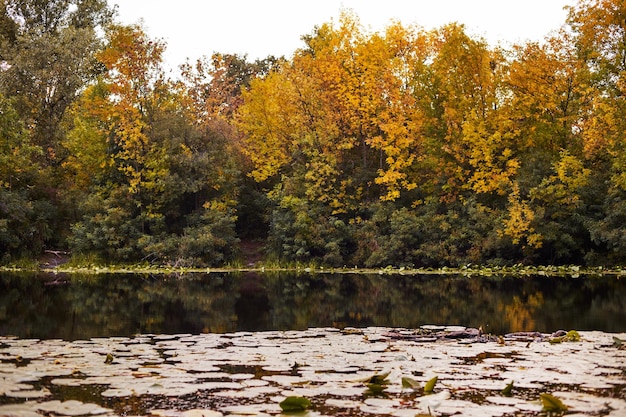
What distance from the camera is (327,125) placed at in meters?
37.3

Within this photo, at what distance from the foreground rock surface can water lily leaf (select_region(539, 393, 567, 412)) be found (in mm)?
86

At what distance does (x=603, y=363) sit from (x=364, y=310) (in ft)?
26.1

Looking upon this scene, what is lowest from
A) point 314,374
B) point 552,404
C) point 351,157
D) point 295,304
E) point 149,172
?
point 295,304

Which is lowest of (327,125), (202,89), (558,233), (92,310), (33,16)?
(92,310)

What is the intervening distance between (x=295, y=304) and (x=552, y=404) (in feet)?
38.9

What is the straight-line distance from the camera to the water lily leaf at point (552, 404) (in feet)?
21.6

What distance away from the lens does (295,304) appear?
18156 millimetres

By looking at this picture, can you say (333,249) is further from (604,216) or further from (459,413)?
(459,413)

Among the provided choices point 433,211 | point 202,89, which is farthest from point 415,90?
point 202,89

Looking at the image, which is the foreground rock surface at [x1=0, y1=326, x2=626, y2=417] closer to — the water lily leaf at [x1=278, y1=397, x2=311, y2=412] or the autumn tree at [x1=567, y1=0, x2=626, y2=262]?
the water lily leaf at [x1=278, y1=397, x2=311, y2=412]

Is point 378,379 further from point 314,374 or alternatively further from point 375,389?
point 314,374

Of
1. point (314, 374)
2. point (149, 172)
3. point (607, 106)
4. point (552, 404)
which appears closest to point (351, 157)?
point (149, 172)

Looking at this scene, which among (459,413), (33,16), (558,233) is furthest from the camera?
(33,16)

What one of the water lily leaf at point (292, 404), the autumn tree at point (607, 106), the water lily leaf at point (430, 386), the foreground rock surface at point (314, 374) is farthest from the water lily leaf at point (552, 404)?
the autumn tree at point (607, 106)
